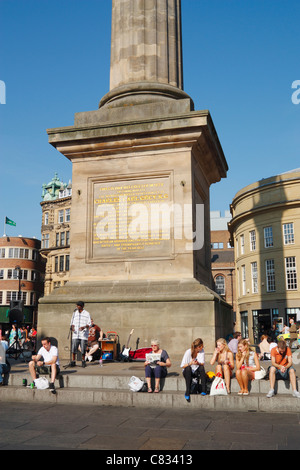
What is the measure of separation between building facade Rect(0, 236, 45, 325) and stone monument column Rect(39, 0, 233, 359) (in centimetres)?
6010

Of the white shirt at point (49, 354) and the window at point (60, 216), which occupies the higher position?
the window at point (60, 216)

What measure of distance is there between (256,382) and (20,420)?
4296 millimetres

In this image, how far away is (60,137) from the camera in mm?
13195

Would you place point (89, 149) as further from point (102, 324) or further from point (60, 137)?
point (102, 324)

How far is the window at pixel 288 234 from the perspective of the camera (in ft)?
166

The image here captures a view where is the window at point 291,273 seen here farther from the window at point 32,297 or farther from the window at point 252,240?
the window at point 32,297

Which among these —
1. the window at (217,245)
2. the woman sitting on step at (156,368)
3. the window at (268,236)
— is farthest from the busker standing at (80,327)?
the window at (217,245)

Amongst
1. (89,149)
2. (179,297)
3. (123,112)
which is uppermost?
(123,112)

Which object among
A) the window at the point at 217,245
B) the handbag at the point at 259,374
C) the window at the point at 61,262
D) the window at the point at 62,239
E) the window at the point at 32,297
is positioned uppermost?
the window at the point at 217,245

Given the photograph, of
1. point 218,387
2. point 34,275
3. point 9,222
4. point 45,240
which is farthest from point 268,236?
point 218,387

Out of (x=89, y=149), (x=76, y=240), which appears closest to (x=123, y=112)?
(x=89, y=149)

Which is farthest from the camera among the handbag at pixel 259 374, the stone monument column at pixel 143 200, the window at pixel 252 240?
the window at pixel 252 240

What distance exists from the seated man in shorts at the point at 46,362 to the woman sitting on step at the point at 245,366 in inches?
141
